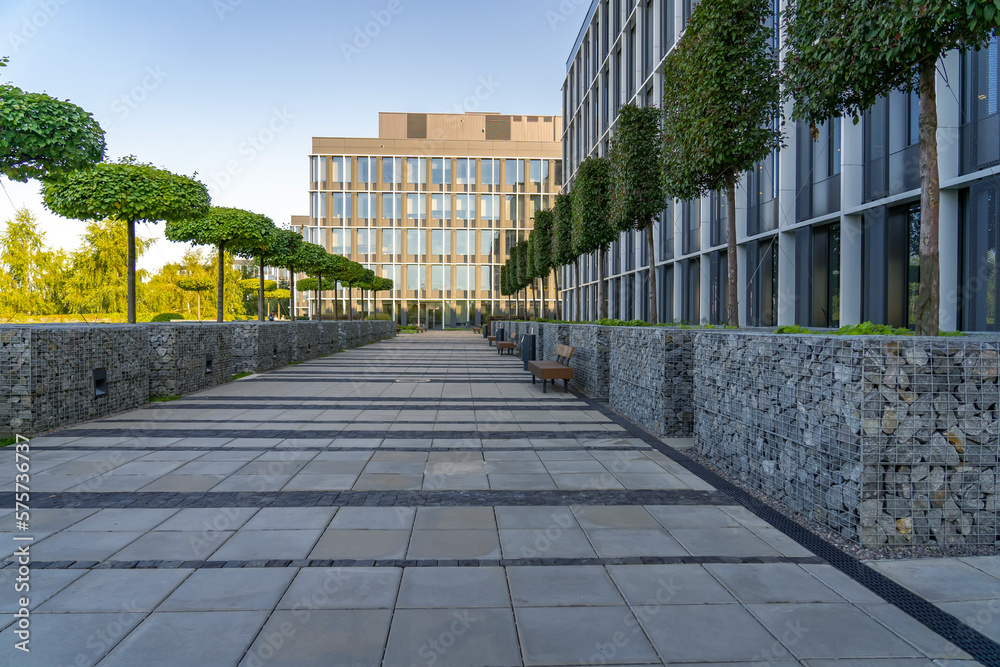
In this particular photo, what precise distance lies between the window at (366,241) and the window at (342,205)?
2083 millimetres

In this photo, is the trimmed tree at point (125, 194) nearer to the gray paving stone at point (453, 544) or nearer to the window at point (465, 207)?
the gray paving stone at point (453, 544)

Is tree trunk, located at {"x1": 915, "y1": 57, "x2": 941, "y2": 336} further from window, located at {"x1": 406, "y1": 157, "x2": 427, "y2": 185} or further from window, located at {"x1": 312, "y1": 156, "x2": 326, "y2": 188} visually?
window, located at {"x1": 312, "y1": 156, "x2": 326, "y2": 188}

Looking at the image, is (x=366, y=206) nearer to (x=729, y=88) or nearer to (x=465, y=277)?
(x=465, y=277)

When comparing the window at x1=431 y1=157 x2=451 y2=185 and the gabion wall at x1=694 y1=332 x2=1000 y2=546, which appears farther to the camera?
the window at x1=431 y1=157 x2=451 y2=185

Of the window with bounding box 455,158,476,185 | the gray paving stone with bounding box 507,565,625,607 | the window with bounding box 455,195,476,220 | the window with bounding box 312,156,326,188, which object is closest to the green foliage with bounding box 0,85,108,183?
the gray paving stone with bounding box 507,565,625,607

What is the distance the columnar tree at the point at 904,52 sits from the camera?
421cm

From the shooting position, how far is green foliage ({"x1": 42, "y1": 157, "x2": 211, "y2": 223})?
10234mm

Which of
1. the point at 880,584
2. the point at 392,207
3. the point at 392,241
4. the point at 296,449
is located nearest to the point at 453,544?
the point at 880,584

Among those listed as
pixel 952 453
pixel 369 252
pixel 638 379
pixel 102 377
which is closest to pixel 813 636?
pixel 952 453

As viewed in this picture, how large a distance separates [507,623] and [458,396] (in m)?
8.76

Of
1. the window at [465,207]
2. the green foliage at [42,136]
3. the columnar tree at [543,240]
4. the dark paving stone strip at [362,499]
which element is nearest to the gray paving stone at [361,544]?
→ the dark paving stone strip at [362,499]

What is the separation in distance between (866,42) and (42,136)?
357 inches

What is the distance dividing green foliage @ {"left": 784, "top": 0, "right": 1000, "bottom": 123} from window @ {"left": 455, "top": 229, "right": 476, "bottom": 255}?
180ft

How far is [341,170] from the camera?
2308 inches
